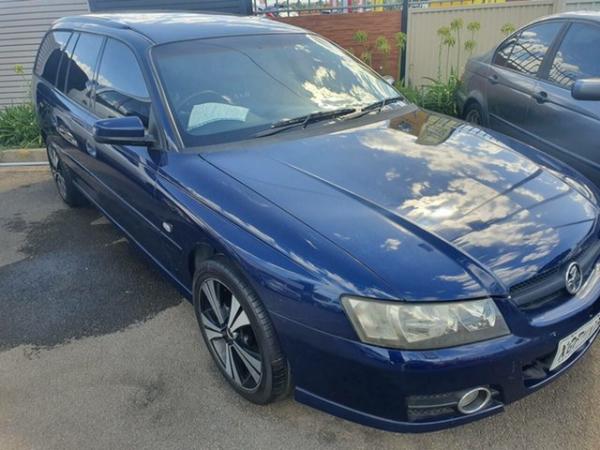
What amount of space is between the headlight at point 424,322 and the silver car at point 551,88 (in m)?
2.31

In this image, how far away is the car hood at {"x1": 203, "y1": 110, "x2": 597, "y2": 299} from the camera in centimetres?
188

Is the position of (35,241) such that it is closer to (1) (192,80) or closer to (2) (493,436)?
(1) (192,80)

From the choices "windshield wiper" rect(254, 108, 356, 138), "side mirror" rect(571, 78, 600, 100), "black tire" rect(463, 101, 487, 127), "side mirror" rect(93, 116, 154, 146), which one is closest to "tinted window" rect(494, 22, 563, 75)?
"black tire" rect(463, 101, 487, 127)

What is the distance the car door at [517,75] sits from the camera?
13.9ft

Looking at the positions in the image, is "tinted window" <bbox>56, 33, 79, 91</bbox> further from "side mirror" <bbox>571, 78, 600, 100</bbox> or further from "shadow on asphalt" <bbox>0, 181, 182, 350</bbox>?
"side mirror" <bbox>571, 78, 600, 100</bbox>

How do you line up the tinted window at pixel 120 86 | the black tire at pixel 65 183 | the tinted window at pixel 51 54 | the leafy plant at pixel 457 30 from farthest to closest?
the leafy plant at pixel 457 30 < the black tire at pixel 65 183 < the tinted window at pixel 51 54 < the tinted window at pixel 120 86

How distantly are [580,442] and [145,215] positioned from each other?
7.91ft

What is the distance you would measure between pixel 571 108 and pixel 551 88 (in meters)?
0.34

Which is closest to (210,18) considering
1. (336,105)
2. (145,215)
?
(336,105)

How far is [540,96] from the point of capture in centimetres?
406

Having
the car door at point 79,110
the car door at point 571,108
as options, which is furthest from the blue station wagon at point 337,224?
the car door at point 571,108

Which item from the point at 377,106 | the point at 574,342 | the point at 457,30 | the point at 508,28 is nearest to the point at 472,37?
the point at 457,30

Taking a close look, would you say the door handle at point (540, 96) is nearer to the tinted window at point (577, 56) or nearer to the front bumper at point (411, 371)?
the tinted window at point (577, 56)

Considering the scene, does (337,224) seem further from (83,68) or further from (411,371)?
(83,68)
